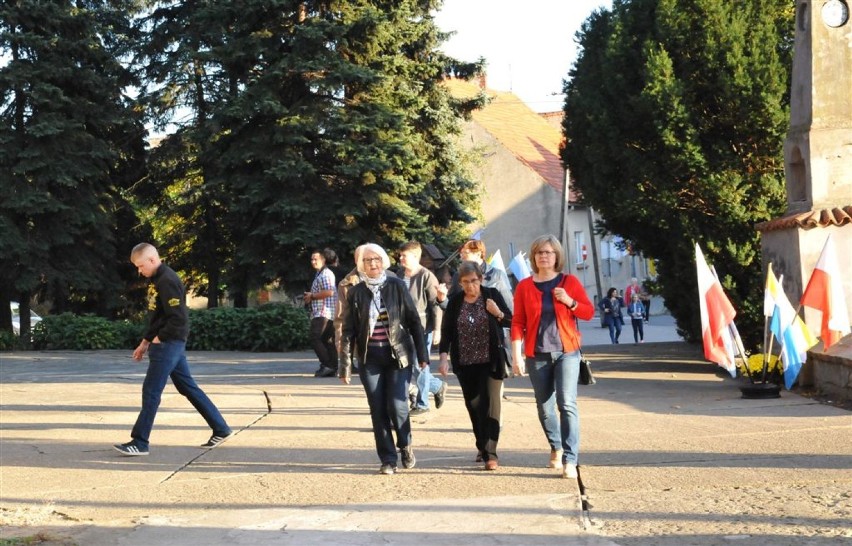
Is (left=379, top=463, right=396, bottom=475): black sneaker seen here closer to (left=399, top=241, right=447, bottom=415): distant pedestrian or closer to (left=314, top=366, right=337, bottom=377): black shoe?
(left=399, top=241, right=447, bottom=415): distant pedestrian

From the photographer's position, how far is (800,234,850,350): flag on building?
12.6 m

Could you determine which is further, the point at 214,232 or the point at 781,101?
the point at 214,232

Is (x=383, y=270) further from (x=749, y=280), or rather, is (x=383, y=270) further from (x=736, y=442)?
(x=749, y=280)

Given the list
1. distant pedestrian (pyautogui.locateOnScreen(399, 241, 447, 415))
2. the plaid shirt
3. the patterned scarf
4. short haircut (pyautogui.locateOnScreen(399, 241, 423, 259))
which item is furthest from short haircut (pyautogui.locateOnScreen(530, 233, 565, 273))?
the plaid shirt

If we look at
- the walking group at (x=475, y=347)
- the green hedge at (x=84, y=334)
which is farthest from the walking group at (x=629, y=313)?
the walking group at (x=475, y=347)

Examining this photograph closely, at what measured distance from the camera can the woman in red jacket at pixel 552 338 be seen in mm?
8141

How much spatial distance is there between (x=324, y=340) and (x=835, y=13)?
8.04m

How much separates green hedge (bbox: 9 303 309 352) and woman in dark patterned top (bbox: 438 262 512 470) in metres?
17.1

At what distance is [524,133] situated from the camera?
56.0 metres

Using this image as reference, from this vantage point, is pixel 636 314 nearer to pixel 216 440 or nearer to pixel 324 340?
pixel 324 340

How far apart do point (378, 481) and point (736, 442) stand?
119 inches

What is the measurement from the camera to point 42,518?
7332 millimetres

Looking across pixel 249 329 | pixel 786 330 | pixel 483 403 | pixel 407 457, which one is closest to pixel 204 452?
pixel 407 457

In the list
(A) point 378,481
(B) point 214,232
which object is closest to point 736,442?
(A) point 378,481
